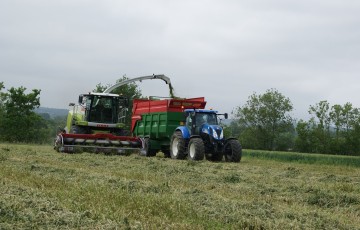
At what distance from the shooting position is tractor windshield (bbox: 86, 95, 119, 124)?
18109 mm

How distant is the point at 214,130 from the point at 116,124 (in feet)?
15.3

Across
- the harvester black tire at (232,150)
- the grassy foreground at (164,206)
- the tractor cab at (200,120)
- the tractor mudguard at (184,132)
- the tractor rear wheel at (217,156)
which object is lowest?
the grassy foreground at (164,206)

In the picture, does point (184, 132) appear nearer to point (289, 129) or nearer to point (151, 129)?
point (151, 129)

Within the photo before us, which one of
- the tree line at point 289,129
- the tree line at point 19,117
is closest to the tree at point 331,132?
the tree line at point 289,129

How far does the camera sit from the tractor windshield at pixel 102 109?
59.4 feet

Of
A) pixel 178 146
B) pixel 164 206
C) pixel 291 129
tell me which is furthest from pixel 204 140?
pixel 291 129

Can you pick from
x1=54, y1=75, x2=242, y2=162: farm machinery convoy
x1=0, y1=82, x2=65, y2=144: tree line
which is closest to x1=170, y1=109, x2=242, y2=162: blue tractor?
x1=54, y1=75, x2=242, y2=162: farm machinery convoy

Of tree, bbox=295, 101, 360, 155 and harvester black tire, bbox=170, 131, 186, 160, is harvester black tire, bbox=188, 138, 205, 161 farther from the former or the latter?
tree, bbox=295, 101, 360, 155

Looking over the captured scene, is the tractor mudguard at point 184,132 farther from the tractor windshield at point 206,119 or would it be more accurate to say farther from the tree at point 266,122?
the tree at point 266,122

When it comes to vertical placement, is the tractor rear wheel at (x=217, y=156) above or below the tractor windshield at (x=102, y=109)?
below

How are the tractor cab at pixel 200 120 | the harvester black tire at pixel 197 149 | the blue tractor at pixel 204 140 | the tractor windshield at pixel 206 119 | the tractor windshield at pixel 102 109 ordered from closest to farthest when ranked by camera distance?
the harvester black tire at pixel 197 149
the blue tractor at pixel 204 140
the tractor cab at pixel 200 120
the tractor windshield at pixel 206 119
the tractor windshield at pixel 102 109

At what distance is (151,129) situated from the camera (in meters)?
18.4

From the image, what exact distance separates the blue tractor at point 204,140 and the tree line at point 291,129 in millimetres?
35634

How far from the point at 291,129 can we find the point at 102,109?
39.5 m
